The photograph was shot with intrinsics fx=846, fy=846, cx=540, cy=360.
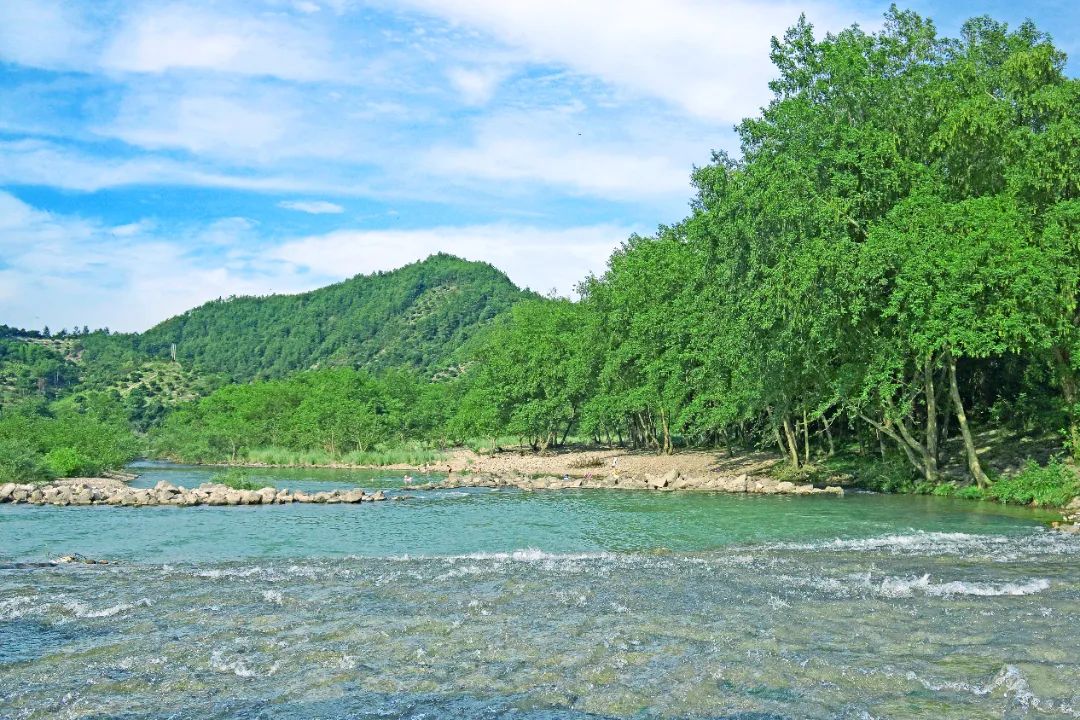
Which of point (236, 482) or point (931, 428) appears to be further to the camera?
point (236, 482)

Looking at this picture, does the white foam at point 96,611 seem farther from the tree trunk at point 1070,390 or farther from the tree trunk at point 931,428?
the tree trunk at point 1070,390

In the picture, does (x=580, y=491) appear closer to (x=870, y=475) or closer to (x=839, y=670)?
(x=870, y=475)

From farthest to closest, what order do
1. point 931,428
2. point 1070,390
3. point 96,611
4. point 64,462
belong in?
point 64,462 < point 931,428 < point 1070,390 < point 96,611

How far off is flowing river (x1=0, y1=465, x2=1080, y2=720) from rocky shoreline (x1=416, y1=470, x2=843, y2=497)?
10.8m

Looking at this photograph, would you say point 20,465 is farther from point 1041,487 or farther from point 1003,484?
point 1041,487

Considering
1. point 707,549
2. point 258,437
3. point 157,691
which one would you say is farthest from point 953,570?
point 258,437

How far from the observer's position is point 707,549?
776 inches

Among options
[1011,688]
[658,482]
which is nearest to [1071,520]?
[1011,688]

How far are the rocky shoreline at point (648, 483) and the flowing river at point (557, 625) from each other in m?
10.8

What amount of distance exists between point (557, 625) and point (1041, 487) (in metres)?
21.7

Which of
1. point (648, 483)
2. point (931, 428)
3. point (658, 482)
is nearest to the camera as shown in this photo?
point (931, 428)

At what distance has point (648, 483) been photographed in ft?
129

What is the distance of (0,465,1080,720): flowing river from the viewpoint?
8977 mm

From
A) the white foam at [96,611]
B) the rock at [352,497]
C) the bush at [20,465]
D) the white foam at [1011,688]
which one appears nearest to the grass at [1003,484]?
the white foam at [1011,688]
